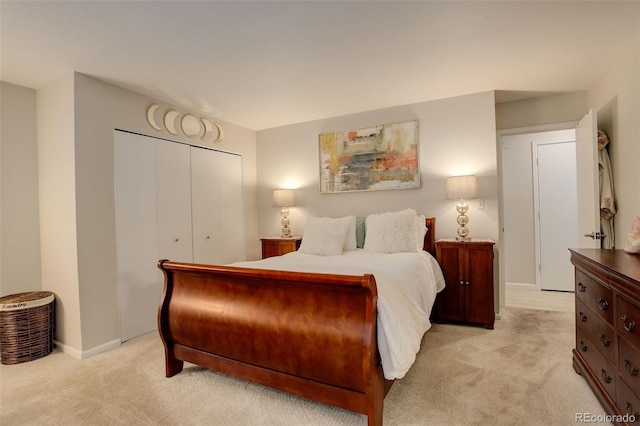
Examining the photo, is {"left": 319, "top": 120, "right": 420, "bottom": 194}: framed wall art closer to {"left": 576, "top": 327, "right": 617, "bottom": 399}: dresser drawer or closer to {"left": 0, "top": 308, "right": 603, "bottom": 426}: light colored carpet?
{"left": 0, "top": 308, "right": 603, "bottom": 426}: light colored carpet

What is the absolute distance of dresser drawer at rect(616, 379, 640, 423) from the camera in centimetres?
133

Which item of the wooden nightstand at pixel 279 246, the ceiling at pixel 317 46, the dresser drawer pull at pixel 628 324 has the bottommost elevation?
the dresser drawer pull at pixel 628 324

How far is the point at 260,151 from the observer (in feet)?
15.1

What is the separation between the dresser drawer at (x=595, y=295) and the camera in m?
1.59

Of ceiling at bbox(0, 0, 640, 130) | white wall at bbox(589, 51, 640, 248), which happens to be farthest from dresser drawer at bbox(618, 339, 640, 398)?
ceiling at bbox(0, 0, 640, 130)

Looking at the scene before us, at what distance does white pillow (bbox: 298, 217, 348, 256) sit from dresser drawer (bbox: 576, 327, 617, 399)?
197cm

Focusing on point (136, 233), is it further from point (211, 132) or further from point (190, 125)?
point (211, 132)

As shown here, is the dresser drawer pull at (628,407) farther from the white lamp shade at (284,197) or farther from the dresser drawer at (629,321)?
the white lamp shade at (284,197)

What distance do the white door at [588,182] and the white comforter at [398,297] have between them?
136 centimetres

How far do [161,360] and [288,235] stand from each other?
7.00ft

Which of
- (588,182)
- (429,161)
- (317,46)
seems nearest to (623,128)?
(588,182)

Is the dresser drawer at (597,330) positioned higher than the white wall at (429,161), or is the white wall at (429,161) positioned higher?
the white wall at (429,161)

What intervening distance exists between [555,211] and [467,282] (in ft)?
7.58

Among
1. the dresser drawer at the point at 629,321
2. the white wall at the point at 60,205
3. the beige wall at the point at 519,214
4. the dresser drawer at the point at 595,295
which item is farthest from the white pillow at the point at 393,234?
the white wall at the point at 60,205
